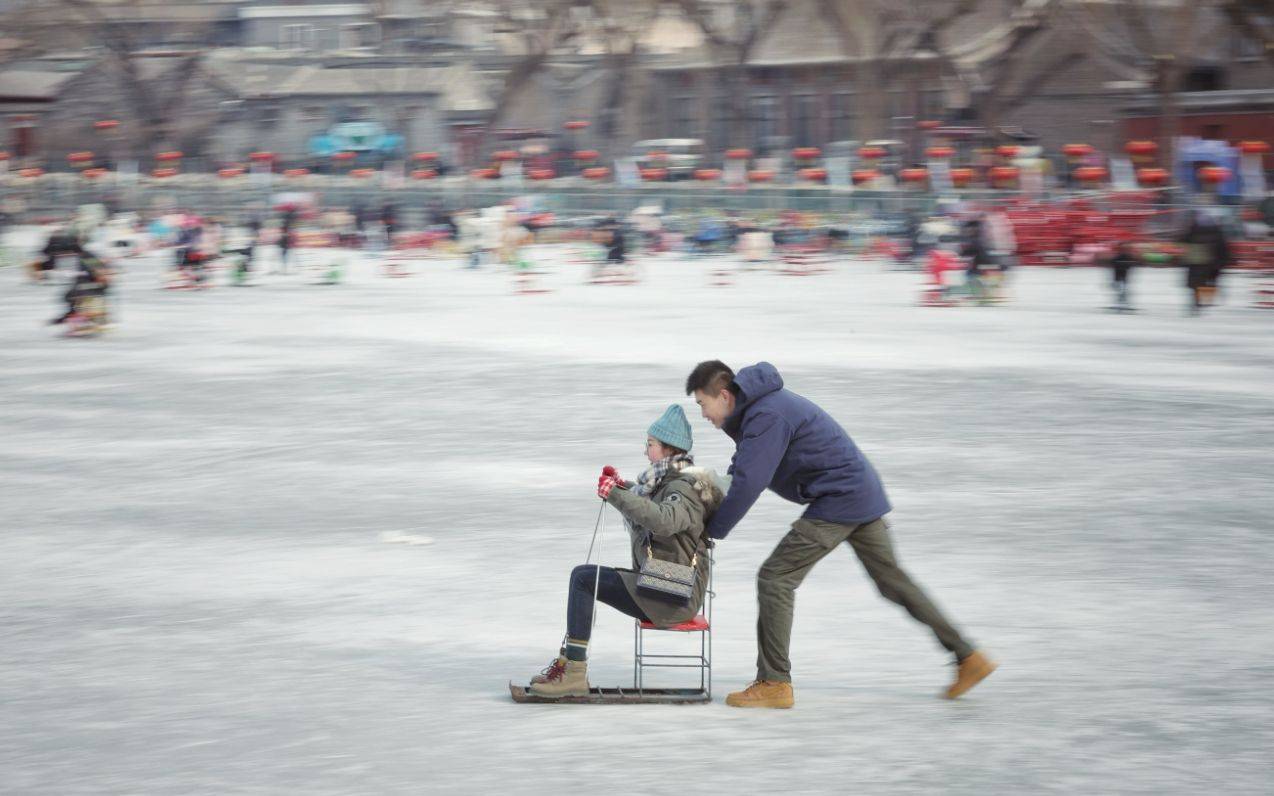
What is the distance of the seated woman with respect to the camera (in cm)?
653

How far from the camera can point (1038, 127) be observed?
186 feet

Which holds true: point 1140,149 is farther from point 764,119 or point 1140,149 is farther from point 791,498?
point 791,498

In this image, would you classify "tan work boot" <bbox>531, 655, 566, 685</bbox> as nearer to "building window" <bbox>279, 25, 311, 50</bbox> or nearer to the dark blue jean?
the dark blue jean

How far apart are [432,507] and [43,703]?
188 inches

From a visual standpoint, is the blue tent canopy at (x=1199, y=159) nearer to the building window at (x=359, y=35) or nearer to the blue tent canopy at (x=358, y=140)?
the blue tent canopy at (x=358, y=140)

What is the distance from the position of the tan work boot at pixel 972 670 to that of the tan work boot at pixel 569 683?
56.5 inches

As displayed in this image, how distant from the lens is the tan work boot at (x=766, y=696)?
6.82m

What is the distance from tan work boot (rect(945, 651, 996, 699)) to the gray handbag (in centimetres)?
115

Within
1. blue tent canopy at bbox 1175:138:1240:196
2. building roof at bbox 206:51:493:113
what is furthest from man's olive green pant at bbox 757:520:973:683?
building roof at bbox 206:51:493:113

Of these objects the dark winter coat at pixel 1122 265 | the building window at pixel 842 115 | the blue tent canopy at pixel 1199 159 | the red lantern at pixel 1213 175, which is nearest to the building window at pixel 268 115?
the building window at pixel 842 115

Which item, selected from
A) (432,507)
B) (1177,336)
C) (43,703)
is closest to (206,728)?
(43,703)

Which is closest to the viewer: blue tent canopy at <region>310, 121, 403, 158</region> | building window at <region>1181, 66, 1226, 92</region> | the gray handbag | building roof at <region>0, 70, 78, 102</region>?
the gray handbag

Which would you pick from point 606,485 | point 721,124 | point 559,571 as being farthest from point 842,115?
point 606,485

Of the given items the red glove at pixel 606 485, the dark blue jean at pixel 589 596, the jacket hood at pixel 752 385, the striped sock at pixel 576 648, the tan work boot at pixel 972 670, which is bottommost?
the tan work boot at pixel 972 670
